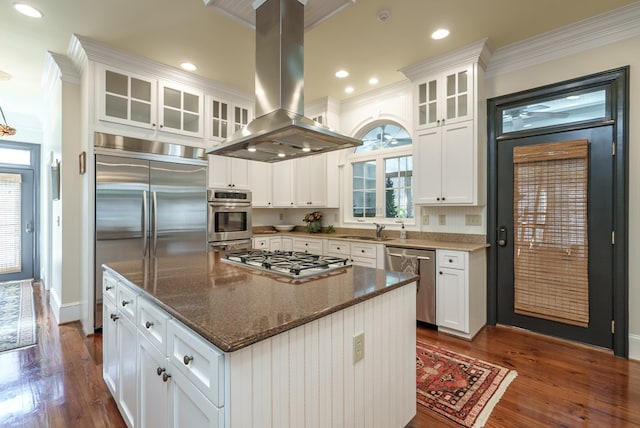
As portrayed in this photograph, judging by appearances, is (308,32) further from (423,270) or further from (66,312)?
(66,312)

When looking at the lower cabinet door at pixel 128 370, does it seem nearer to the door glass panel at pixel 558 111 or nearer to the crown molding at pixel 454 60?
the crown molding at pixel 454 60

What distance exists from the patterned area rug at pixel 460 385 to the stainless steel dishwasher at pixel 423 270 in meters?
0.57

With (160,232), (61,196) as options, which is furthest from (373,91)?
(61,196)

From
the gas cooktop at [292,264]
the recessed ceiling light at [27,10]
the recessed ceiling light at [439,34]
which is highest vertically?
the recessed ceiling light at [439,34]

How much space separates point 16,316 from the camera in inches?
148

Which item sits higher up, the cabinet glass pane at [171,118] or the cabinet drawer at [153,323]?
the cabinet glass pane at [171,118]

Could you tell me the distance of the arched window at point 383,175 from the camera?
4227 millimetres

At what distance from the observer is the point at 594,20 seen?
2.73m

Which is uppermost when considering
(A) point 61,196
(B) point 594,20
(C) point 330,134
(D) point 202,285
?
(B) point 594,20

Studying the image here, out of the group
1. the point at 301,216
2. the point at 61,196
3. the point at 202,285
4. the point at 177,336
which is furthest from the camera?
the point at 301,216

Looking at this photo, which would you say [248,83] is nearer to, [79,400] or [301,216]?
[301,216]

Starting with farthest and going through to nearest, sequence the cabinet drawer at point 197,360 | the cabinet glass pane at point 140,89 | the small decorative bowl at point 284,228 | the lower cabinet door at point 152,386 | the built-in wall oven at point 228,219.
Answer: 1. the small decorative bowl at point 284,228
2. the built-in wall oven at point 228,219
3. the cabinet glass pane at point 140,89
4. the lower cabinet door at point 152,386
5. the cabinet drawer at point 197,360

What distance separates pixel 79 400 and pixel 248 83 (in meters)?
3.65

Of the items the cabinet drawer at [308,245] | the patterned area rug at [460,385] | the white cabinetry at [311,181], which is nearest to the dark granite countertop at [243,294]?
the patterned area rug at [460,385]
